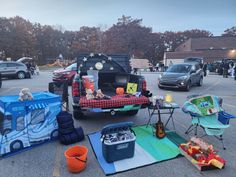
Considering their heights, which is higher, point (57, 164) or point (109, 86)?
point (109, 86)

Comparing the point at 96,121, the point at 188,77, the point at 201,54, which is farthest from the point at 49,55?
the point at 96,121

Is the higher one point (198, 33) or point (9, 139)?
point (198, 33)

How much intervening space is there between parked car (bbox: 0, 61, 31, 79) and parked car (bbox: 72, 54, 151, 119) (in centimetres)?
1290

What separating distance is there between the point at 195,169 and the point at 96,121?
2.92 metres

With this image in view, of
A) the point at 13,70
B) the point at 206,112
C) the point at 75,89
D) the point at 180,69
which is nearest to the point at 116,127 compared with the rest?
the point at 75,89

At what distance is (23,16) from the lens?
4706 cm

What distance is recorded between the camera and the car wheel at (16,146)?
3.66 metres

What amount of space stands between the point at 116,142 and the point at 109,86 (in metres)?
3.18

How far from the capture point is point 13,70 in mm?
17031

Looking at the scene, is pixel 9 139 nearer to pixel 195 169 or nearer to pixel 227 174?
pixel 195 169

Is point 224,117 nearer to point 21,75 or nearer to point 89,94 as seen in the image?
point 89,94

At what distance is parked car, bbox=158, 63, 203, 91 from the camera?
10.9m

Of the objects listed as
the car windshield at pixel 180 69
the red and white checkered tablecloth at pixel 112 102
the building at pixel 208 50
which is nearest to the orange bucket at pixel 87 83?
the red and white checkered tablecloth at pixel 112 102

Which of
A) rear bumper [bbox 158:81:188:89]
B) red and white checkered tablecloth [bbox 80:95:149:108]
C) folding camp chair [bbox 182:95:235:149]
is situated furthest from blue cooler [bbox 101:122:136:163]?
rear bumper [bbox 158:81:188:89]
